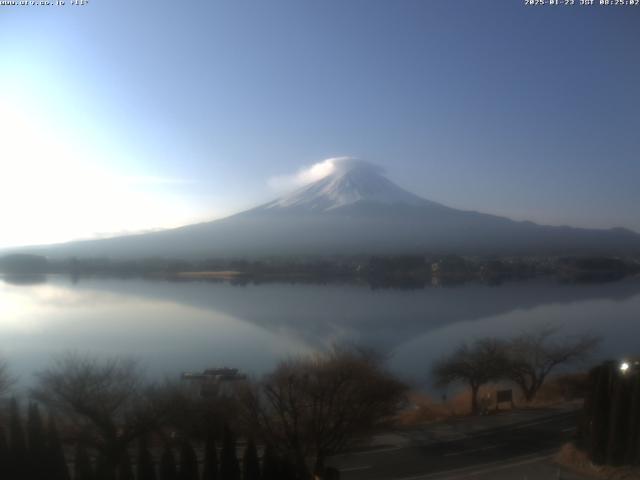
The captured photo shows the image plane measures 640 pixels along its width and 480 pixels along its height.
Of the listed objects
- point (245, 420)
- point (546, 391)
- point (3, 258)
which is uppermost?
point (3, 258)

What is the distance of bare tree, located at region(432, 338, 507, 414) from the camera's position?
4.61 m

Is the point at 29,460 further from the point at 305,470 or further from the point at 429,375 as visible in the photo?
the point at 429,375

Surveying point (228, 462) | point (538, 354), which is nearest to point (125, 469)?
point (228, 462)

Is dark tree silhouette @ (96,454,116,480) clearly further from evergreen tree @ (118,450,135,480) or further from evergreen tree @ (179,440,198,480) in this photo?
evergreen tree @ (179,440,198,480)

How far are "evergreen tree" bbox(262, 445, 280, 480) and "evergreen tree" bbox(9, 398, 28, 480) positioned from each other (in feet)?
4.66

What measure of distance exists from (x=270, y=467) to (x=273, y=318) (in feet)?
9.06

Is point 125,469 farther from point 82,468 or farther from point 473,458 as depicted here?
point 473,458

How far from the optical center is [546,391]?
4527 mm

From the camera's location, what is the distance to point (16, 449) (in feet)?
9.72

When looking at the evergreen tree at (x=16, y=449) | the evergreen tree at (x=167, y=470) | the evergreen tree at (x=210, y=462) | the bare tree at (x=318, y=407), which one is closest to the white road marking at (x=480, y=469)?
the bare tree at (x=318, y=407)

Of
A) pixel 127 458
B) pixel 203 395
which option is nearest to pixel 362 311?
pixel 203 395

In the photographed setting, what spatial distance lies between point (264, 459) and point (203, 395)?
93 centimetres

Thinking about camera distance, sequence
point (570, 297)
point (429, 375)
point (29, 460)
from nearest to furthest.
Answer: point (29, 460) → point (429, 375) → point (570, 297)

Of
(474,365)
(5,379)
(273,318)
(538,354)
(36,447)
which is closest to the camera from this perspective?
(36,447)
